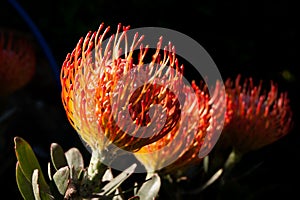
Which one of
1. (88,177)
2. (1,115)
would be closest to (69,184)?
(88,177)

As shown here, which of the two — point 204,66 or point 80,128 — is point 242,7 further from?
point 80,128

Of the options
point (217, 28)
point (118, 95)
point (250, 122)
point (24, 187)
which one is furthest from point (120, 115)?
point (217, 28)

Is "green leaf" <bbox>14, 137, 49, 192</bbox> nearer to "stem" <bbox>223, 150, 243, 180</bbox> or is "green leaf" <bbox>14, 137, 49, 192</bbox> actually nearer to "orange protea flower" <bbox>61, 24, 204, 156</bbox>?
"orange protea flower" <bbox>61, 24, 204, 156</bbox>

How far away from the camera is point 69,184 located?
2.91 feet

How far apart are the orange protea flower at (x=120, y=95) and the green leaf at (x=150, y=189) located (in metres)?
0.16

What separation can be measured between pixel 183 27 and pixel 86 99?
4.81ft

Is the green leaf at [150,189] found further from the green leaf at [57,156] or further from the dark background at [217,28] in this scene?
the dark background at [217,28]

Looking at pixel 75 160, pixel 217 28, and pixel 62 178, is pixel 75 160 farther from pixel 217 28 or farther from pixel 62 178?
pixel 217 28

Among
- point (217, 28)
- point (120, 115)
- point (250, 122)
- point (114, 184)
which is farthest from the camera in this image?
point (217, 28)

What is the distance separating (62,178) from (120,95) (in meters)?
0.16


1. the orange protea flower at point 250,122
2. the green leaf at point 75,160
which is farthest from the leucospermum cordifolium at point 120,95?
the orange protea flower at point 250,122

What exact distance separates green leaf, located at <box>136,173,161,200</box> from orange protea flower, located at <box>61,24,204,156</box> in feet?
0.53

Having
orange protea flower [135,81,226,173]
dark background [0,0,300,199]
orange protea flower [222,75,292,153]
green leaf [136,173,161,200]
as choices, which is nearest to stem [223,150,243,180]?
orange protea flower [222,75,292,153]

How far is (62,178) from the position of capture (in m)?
0.89
